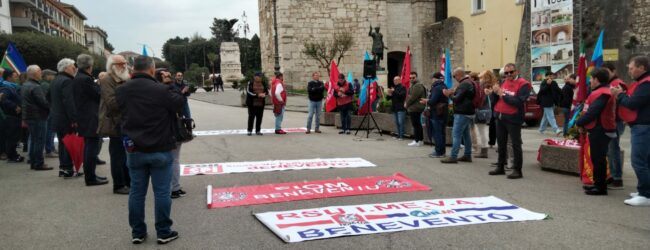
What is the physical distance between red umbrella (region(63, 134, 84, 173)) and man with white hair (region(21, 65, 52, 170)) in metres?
1.43

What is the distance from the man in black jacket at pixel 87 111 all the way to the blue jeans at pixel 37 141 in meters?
2.21

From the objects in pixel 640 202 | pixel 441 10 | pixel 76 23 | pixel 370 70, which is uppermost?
pixel 76 23

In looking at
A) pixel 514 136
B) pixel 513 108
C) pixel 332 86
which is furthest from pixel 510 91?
pixel 332 86

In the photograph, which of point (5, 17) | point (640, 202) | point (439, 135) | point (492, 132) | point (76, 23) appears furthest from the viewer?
point (76, 23)

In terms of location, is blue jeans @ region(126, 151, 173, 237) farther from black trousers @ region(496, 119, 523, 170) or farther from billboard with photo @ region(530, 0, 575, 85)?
billboard with photo @ region(530, 0, 575, 85)

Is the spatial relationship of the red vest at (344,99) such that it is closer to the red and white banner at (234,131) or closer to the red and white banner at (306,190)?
the red and white banner at (234,131)

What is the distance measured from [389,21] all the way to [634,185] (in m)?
29.5

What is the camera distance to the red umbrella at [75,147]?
7.93m

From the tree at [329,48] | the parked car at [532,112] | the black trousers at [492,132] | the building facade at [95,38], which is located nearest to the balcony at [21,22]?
the tree at [329,48]

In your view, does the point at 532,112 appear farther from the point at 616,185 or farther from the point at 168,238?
the point at 168,238

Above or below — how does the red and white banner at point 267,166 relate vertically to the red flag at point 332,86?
below

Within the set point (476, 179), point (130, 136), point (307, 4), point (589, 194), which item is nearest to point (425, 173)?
point (476, 179)

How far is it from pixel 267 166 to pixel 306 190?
2.15m

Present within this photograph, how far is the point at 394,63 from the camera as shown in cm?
3831
